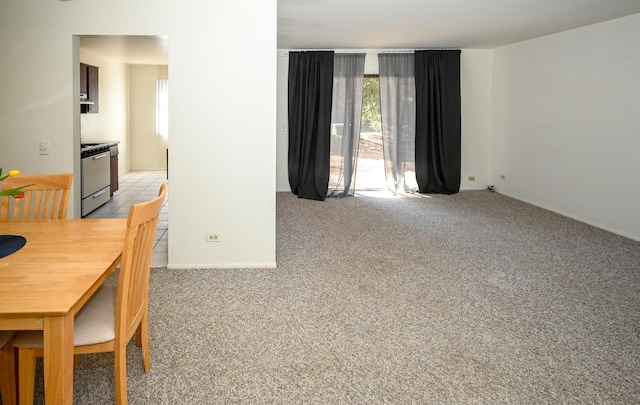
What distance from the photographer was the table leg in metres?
1.63

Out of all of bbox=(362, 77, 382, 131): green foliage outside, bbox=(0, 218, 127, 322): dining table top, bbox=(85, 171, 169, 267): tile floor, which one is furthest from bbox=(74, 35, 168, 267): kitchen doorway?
bbox=(0, 218, 127, 322): dining table top

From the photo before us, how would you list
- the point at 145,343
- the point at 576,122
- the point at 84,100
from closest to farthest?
the point at 145,343 < the point at 576,122 < the point at 84,100

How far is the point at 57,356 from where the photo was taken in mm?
1657

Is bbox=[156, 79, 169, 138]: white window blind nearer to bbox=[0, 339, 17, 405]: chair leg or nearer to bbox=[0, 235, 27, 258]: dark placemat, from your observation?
bbox=[0, 235, 27, 258]: dark placemat

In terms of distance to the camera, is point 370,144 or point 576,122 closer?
point 576,122

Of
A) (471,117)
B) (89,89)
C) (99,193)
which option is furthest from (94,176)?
(471,117)

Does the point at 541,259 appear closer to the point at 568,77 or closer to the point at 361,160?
Answer: the point at 568,77

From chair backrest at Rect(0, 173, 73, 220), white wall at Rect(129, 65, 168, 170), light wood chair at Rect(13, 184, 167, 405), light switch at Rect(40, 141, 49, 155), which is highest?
white wall at Rect(129, 65, 168, 170)

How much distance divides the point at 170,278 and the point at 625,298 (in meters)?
3.32

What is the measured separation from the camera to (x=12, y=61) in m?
4.20

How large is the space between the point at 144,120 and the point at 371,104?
17.6 ft

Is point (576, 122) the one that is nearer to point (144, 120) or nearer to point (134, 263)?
point (134, 263)

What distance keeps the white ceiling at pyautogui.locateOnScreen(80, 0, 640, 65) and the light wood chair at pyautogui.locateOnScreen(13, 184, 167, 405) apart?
2.70 m

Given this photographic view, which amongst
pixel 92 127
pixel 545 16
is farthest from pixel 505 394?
pixel 92 127
